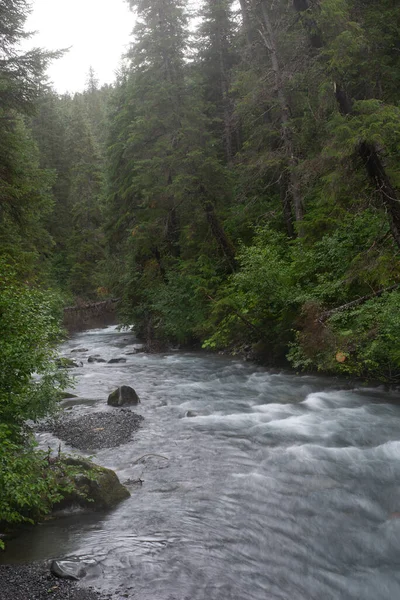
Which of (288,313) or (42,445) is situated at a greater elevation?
(288,313)

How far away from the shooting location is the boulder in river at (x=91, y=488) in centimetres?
663

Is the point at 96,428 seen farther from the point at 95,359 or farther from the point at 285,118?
the point at 285,118

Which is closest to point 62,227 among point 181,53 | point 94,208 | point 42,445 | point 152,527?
point 94,208

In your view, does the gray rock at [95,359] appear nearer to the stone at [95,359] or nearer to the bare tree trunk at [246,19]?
the stone at [95,359]

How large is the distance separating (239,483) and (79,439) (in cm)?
357

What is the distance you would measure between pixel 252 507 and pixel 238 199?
15.1 meters

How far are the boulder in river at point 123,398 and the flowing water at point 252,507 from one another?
0.27 meters

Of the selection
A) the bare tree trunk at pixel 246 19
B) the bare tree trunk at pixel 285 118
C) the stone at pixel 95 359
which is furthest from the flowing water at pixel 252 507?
the bare tree trunk at pixel 246 19

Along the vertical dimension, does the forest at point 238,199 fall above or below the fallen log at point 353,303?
above

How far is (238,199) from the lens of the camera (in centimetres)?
2012

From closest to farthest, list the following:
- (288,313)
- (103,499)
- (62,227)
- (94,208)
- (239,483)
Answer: (103,499) < (239,483) < (288,313) < (94,208) < (62,227)

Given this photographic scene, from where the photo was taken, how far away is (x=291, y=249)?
654 inches

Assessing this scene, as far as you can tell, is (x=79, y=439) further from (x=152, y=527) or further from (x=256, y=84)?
(x=256, y=84)

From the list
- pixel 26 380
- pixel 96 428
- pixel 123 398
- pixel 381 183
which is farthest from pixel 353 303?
pixel 26 380
